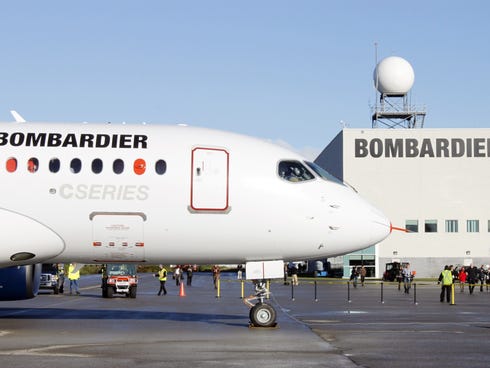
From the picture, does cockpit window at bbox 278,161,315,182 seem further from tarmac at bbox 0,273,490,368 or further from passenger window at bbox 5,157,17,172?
passenger window at bbox 5,157,17,172

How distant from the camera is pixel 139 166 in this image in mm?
20625

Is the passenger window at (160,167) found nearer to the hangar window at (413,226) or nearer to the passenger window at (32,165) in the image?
the passenger window at (32,165)

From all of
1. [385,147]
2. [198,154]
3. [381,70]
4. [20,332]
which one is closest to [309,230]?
[198,154]

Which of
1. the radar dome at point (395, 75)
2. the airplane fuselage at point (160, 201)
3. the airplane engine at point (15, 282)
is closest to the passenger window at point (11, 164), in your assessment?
the airplane fuselage at point (160, 201)

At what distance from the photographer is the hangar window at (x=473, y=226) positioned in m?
83.2

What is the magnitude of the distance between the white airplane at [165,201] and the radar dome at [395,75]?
227 feet

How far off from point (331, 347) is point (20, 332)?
26.3 feet

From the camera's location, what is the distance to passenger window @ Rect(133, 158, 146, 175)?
67.5ft

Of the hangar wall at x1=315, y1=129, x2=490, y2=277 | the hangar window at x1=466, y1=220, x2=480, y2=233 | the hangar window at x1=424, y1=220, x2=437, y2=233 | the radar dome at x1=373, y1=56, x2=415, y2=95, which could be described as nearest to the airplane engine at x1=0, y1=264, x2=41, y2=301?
the hangar wall at x1=315, y1=129, x2=490, y2=277

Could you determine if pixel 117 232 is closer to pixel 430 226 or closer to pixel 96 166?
pixel 96 166

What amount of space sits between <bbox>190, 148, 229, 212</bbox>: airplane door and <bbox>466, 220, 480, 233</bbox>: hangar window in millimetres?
66053

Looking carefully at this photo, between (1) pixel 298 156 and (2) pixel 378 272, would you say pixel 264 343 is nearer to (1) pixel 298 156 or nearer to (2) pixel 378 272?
(1) pixel 298 156

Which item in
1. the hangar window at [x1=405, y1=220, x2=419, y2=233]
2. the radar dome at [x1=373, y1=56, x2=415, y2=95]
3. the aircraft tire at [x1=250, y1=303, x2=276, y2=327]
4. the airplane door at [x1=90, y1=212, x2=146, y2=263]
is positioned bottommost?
the aircraft tire at [x1=250, y1=303, x2=276, y2=327]

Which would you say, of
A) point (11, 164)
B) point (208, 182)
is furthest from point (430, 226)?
point (11, 164)
